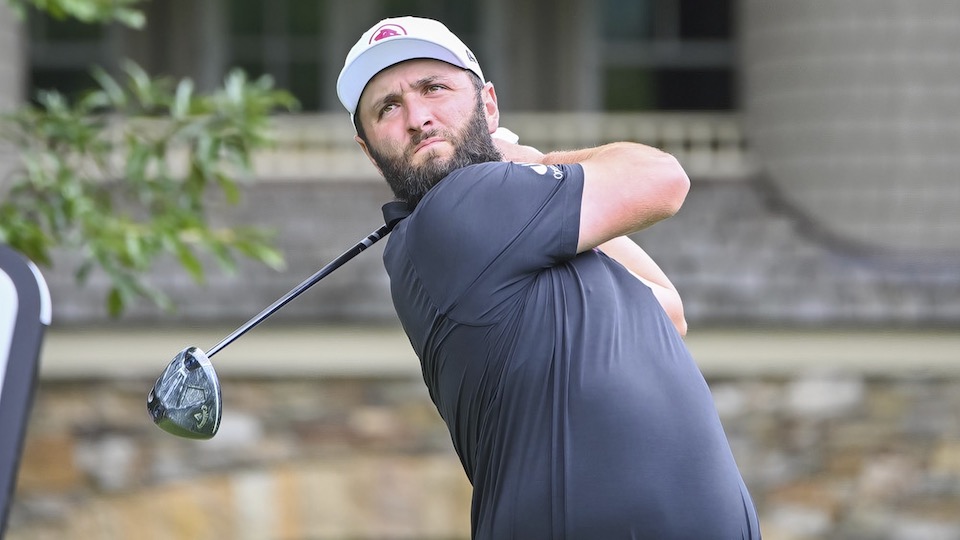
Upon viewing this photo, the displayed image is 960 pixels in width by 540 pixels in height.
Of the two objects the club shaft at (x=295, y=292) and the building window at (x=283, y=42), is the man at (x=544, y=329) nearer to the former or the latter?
the club shaft at (x=295, y=292)

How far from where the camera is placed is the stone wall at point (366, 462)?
323 inches

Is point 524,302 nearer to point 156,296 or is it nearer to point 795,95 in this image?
point 156,296

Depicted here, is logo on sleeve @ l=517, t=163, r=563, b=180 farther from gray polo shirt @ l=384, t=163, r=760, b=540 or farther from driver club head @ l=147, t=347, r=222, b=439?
driver club head @ l=147, t=347, r=222, b=439

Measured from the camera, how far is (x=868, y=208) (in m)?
8.45

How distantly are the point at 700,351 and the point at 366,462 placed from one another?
1.88 meters

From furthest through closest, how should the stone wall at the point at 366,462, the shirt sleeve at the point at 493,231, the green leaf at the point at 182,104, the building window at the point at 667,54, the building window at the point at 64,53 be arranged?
1. the building window at the point at 667,54
2. the building window at the point at 64,53
3. the stone wall at the point at 366,462
4. the green leaf at the point at 182,104
5. the shirt sleeve at the point at 493,231

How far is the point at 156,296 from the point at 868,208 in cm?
445

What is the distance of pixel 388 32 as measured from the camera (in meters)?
2.96

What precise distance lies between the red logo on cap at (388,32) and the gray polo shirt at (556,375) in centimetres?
32

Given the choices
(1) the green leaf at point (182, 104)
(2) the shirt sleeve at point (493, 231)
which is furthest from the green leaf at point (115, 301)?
(2) the shirt sleeve at point (493, 231)

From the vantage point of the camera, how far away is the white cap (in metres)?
2.95

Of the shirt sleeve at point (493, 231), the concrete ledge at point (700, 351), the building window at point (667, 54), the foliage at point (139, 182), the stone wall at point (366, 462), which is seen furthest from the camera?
the building window at point (667, 54)

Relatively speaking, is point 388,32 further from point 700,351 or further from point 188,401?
point 700,351

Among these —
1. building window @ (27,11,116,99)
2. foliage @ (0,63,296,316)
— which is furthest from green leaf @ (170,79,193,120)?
building window @ (27,11,116,99)
